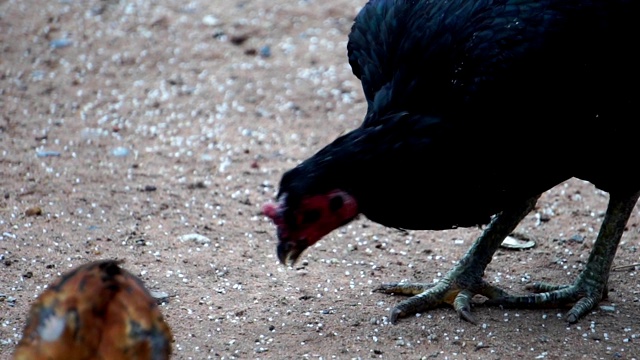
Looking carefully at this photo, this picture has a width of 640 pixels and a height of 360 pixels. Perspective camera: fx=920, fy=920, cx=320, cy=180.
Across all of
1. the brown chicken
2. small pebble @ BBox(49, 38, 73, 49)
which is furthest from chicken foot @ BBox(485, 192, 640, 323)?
small pebble @ BBox(49, 38, 73, 49)

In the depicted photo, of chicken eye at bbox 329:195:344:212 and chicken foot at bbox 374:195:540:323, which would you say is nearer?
chicken eye at bbox 329:195:344:212

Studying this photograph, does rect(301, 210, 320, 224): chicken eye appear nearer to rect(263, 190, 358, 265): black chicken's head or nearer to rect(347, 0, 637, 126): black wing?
rect(263, 190, 358, 265): black chicken's head

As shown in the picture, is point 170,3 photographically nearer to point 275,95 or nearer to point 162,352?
point 275,95

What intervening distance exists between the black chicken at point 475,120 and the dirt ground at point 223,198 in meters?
0.18

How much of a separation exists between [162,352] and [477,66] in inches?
Answer: 84.5

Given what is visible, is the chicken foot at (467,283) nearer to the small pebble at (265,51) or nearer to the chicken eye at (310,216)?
the chicken eye at (310,216)

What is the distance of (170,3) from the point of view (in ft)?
33.5

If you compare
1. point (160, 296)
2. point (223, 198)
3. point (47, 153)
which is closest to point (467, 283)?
point (160, 296)

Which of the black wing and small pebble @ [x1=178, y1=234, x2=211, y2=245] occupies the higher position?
the black wing

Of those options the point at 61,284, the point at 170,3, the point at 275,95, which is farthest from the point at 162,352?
the point at 170,3

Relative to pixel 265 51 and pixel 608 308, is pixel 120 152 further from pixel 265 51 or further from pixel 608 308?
pixel 608 308

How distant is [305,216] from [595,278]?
2120 millimetres

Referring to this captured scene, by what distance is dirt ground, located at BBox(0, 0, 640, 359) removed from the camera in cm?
527

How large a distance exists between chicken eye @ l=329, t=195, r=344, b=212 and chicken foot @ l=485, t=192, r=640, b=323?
5.10ft
